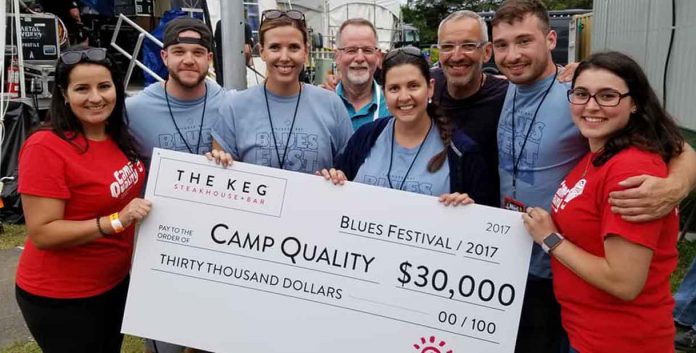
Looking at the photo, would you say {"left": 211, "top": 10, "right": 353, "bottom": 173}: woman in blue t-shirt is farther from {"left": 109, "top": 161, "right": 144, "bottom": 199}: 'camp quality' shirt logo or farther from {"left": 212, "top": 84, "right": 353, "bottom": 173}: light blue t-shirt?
{"left": 109, "top": 161, "right": 144, "bottom": 199}: 'camp quality' shirt logo

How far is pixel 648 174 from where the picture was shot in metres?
1.91

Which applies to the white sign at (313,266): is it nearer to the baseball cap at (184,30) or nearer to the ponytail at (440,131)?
the ponytail at (440,131)

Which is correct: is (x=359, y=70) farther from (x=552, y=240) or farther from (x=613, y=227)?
(x=613, y=227)

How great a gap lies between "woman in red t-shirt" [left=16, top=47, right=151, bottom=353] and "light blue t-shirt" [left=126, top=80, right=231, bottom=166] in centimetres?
21

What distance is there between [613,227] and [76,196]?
204 cm

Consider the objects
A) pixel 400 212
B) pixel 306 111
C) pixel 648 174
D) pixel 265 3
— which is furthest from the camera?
pixel 265 3

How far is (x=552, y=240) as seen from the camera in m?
2.10

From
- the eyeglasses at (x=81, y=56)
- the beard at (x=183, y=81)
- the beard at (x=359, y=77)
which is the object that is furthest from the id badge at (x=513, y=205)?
the eyeglasses at (x=81, y=56)

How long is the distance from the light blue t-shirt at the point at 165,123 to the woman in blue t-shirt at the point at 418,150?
679 mm

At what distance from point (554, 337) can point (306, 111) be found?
155 cm

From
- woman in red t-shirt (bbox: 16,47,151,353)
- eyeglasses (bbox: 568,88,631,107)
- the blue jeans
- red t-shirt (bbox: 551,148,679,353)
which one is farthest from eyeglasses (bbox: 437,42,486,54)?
the blue jeans

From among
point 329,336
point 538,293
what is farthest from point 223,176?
point 538,293

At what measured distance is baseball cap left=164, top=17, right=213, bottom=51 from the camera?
9.00 ft

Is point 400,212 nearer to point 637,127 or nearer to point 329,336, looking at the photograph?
point 329,336
